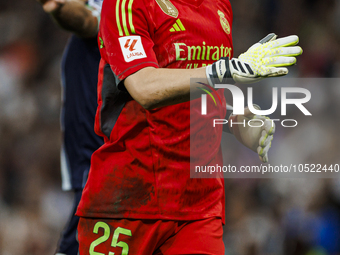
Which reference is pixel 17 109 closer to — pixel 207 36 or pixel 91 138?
pixel 91 138

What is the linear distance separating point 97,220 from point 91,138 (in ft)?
3.94

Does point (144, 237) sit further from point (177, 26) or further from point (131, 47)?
point (177, 26)

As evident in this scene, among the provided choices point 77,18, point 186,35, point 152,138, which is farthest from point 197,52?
point 77,18

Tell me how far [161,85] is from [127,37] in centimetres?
26

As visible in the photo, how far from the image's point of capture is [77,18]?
265cm

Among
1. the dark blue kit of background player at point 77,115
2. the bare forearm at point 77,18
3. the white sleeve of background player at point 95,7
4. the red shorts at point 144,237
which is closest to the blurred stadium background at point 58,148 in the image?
the dark blue kit of background player at point 77,115

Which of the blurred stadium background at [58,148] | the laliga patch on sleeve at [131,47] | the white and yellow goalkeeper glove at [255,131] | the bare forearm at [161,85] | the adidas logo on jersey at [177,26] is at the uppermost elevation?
the adidas logo on jersey at [177,26]

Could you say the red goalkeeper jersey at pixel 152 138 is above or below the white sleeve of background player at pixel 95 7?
below

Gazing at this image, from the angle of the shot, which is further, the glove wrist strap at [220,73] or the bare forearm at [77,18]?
the bare forearm at [77,18]

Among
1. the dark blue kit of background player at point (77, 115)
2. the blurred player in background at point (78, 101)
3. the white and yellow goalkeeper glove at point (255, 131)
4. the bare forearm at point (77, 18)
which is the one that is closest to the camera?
the white and yellow goalkeeper glove at point (255, 131)

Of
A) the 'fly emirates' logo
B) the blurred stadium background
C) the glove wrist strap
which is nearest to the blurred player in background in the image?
the 'fly emirates' logo

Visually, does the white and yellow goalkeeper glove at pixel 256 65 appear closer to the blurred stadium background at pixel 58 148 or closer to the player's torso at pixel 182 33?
the player's torso at pixel 182 33

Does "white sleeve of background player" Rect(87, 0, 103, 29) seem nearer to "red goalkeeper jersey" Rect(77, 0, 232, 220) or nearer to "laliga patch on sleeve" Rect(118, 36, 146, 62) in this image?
"red goalkeeper jersey" Rect(77, 0, 232, 220)

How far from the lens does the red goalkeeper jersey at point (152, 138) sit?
68.7 inches
